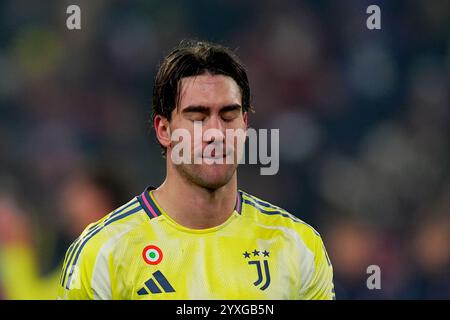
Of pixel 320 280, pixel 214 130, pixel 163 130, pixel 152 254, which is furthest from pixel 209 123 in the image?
pixel 320 280

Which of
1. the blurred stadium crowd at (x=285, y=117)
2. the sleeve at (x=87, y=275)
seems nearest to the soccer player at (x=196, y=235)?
the sleeve at (x=87, y=275)

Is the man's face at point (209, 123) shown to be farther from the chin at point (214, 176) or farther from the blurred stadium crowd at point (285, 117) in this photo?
the blurred stadium crowd at point (285, 117)

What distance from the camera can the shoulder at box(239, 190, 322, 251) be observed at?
4031 mm

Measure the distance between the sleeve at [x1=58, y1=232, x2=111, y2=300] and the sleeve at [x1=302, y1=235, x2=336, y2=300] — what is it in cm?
99

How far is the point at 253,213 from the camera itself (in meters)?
4.06

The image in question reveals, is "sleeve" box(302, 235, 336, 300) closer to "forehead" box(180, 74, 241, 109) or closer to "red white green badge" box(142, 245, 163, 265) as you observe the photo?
"red white green badge" box(142, 245, 163, 265)

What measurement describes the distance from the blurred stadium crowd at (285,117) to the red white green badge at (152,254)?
3053 mm

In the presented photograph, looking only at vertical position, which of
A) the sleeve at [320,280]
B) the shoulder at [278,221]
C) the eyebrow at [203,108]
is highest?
the eyebrow at [203,108]

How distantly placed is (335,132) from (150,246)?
398 cm

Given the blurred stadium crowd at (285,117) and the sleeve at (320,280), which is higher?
the blurred stadium crowd at (285,117)

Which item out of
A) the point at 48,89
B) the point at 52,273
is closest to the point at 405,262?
the point at 52,273

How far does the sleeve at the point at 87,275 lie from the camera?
3645 mm

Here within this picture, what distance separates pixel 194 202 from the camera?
3789 millimetres
